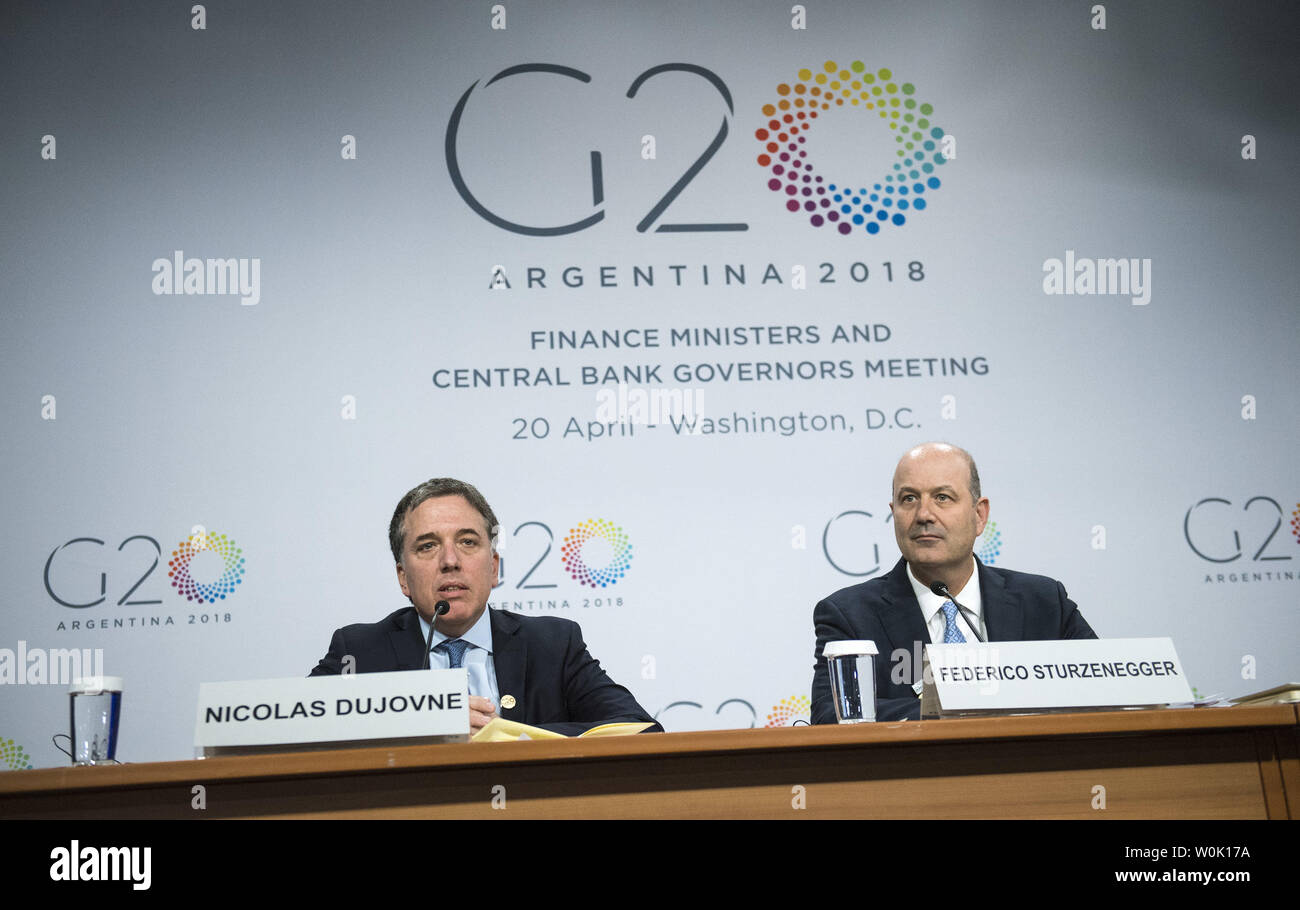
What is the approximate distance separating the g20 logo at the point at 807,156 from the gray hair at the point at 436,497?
1.08m

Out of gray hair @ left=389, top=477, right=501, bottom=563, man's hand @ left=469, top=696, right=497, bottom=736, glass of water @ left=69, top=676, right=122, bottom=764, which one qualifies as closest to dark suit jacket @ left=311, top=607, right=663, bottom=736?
gray hair @ left=389, top=477, right=501, bottom=563

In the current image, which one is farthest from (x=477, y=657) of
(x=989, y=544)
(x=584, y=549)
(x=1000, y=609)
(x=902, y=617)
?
(x=989, y=544)

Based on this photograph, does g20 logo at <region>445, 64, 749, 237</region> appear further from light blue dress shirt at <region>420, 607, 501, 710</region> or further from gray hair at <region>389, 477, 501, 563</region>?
light blue dress shirt at <region>420, 607, 501, 710</region>

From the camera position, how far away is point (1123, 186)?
3799 mm

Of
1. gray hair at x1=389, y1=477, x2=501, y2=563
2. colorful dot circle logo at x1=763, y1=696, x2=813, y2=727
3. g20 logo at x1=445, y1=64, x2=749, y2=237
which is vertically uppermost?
g20 logo at x1=445, y1=64, x2=749, y2=237

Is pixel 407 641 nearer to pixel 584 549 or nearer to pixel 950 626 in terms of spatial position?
pixel 584 549

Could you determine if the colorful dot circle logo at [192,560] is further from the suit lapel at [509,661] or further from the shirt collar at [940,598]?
the shirt collar at [940,598]

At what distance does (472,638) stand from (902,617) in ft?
3.30

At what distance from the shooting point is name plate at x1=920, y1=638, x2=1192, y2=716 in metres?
1.75

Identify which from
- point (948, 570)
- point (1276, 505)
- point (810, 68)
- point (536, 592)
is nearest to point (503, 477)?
point (536, 592)

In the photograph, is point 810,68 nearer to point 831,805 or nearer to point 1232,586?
point 1232,586

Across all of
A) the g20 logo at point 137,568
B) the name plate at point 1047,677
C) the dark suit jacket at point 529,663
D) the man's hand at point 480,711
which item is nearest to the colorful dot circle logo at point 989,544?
the dark suit jacket at point 529,663

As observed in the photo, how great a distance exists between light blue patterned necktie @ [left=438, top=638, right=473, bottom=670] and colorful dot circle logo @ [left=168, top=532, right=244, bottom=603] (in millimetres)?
927

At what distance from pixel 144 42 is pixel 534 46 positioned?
1198mm
